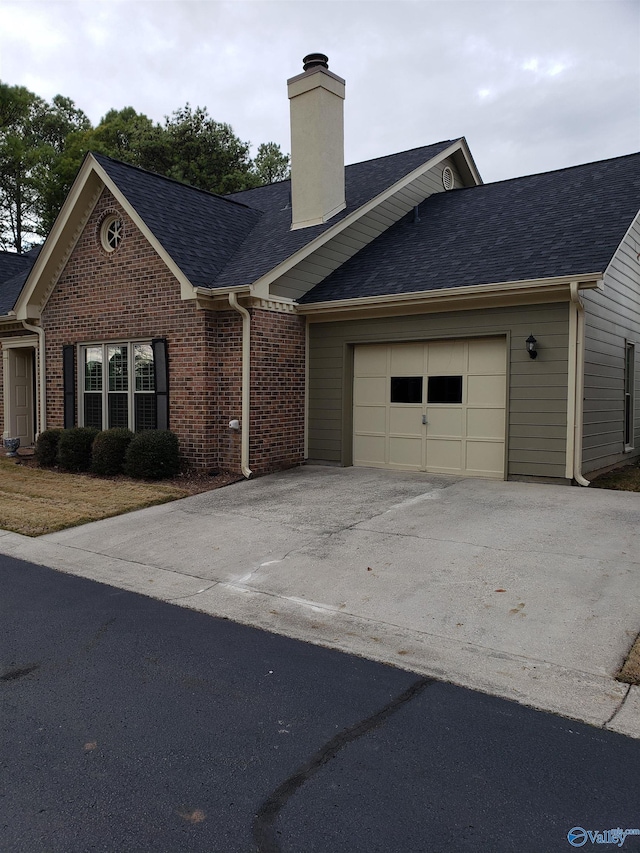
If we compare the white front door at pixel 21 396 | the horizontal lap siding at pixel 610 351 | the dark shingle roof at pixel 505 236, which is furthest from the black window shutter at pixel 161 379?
the horizontal lap siding at pixel 610 351

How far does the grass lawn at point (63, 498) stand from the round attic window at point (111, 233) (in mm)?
4415

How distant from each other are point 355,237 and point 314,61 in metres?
3.50

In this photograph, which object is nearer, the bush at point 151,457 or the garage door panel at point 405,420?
the bush at point 151,457

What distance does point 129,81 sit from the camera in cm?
3231

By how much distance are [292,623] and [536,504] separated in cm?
448

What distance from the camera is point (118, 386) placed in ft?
39.9

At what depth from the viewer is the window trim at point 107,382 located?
11.7 m

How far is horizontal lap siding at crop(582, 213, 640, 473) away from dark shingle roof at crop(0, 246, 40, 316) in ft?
44.5

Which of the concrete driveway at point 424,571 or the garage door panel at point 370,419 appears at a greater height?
the garage door panel at point 370,419

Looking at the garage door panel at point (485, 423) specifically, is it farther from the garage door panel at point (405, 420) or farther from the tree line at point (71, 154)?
the tree line at point (71, 154)

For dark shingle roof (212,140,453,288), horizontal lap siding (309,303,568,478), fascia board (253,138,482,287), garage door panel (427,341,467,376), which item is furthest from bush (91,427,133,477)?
garage door panel (427,341,467,376)

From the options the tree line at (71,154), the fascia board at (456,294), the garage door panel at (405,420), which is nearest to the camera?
the fascia board at (456,294)

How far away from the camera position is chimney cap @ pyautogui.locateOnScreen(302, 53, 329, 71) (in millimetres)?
12523

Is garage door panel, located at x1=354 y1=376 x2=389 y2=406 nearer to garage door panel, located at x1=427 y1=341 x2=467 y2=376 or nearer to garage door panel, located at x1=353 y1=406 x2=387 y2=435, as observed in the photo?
garage door panel, located at x1=353 y1=406 x2=387 y2=435
